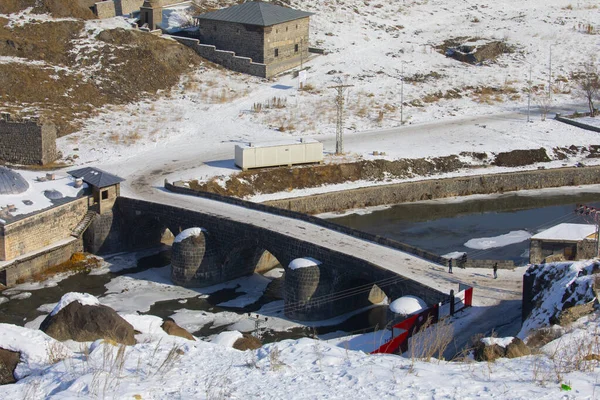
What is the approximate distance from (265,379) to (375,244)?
24.9m

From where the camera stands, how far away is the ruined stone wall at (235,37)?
85.9 meters

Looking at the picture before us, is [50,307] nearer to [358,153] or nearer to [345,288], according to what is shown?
[345,288]

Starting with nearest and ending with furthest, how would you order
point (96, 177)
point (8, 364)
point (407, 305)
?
1. point (8, 364)
2. point (407, 305)
3. point (96, 177)

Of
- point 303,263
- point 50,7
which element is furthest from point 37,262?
point 50,7

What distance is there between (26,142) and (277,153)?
57.5 ft

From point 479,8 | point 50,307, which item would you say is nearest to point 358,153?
point 50,307

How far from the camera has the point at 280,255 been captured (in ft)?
168

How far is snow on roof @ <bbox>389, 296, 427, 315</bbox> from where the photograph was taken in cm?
4240

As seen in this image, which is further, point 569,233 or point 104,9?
point 104,9

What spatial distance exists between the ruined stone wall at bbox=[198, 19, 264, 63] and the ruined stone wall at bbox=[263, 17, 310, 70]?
77 cm

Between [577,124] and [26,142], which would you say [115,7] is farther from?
[577,124]

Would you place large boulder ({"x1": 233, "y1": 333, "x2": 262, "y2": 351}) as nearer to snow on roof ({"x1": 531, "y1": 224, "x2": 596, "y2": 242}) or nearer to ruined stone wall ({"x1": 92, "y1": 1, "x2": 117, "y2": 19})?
snow on roof ({"x1": 531, "y1": 224, "x2": 596, "y2": 242})

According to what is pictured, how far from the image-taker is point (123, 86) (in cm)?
8019

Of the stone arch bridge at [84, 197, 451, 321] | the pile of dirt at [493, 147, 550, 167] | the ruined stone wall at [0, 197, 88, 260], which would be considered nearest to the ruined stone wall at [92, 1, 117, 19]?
the stone arch bridge at [84, 197, 451, 321]
